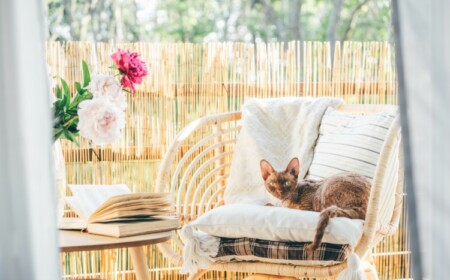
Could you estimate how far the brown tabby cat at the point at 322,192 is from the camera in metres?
2.53

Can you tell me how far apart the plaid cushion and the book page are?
50 centimetres

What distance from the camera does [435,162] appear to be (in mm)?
1146

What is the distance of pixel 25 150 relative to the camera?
1107mm

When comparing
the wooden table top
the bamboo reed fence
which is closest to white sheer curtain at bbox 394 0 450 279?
the wooden table top

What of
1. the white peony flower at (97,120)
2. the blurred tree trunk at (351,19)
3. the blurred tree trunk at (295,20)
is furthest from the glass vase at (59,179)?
the blurred tree trunk at (351,19)

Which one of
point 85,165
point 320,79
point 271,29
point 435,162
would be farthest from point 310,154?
point 271,29

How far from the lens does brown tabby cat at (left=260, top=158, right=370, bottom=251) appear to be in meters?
2.53

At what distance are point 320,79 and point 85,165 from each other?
3.79 ft

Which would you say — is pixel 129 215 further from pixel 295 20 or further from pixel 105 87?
pixel 295 20

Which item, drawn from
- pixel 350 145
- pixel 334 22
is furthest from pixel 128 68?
pixel 334 22

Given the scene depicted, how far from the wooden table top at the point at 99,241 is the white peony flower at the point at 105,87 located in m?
0.37

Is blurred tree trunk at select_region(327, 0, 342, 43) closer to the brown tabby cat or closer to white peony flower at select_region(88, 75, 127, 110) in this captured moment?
the brown tabby cat

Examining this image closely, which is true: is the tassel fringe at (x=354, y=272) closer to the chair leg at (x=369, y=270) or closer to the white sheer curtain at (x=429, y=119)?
the white sheer curtain at (x=429, y=119)

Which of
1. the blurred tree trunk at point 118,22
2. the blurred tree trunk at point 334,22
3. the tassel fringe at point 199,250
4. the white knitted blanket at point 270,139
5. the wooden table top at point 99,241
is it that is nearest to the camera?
the wooden table top at point 99,241
